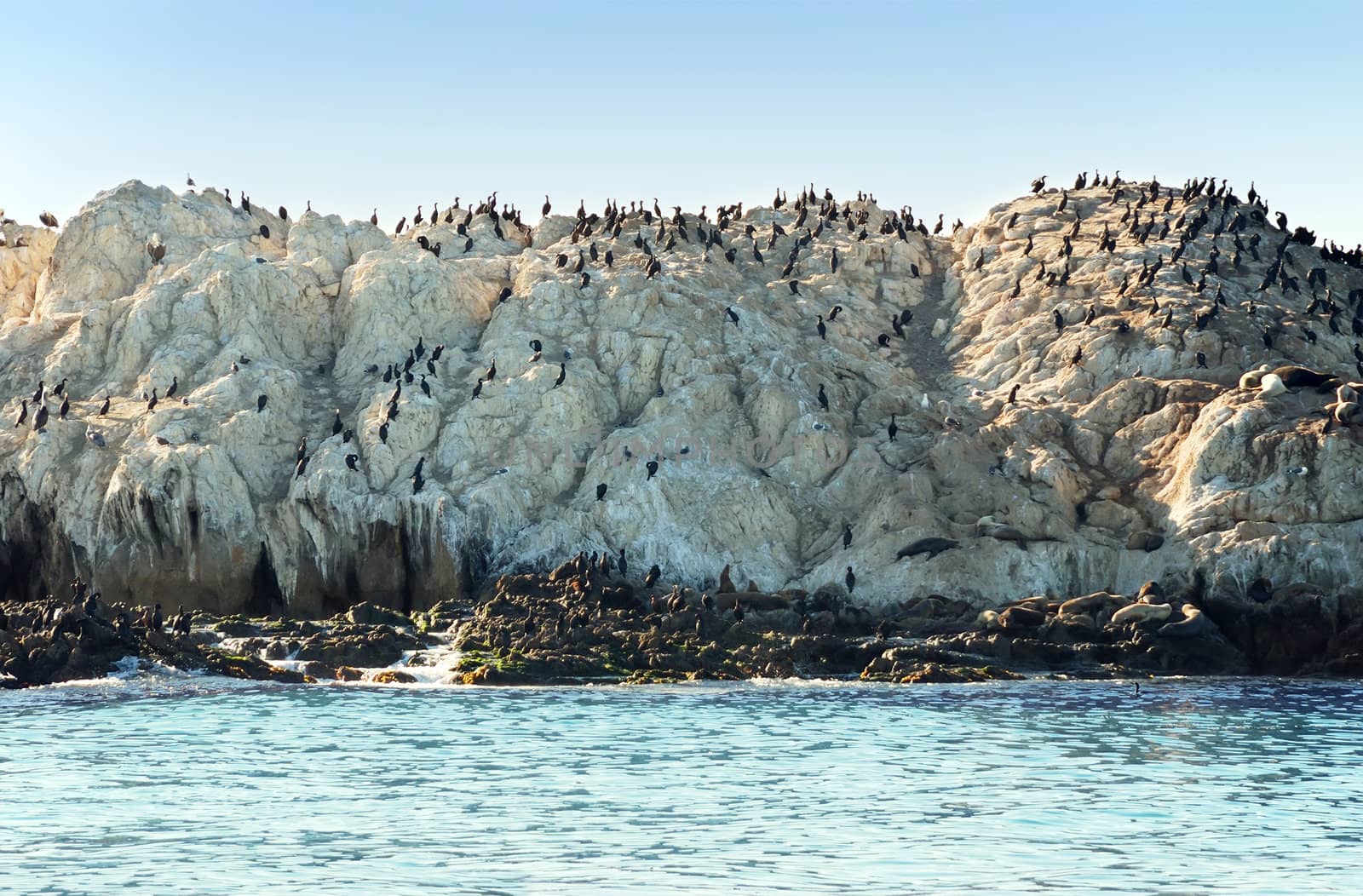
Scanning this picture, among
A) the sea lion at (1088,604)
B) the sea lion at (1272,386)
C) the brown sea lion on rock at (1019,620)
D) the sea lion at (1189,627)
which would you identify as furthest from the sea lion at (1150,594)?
the sea lion at (1272,386)

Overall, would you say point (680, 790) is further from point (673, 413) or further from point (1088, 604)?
point (673, 413)

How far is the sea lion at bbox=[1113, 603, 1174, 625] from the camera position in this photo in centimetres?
5125

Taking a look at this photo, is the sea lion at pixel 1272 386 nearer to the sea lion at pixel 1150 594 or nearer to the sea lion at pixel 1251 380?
the sea lion at pixel 1251 380

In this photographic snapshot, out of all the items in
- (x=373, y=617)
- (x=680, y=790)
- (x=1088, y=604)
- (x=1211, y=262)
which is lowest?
(x=680, y=790)

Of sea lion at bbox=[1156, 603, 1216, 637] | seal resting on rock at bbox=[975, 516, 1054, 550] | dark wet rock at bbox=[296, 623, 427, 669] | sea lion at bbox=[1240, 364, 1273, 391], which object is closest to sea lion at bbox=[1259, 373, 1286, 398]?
sea lion at bbox=[1240, 364, 1273, 391]

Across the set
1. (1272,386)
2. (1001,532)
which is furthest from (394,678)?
(1272,386)

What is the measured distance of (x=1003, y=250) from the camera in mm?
78875

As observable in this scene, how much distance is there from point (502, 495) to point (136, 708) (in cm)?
1943

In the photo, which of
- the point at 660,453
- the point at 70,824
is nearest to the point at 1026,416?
the point at 660,453

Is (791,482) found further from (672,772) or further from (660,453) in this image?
(672,772)

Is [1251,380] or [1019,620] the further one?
[1251,380]

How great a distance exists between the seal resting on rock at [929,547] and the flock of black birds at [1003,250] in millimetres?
7712

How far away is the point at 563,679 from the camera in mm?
48625

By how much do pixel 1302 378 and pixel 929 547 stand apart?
15.6 meters
